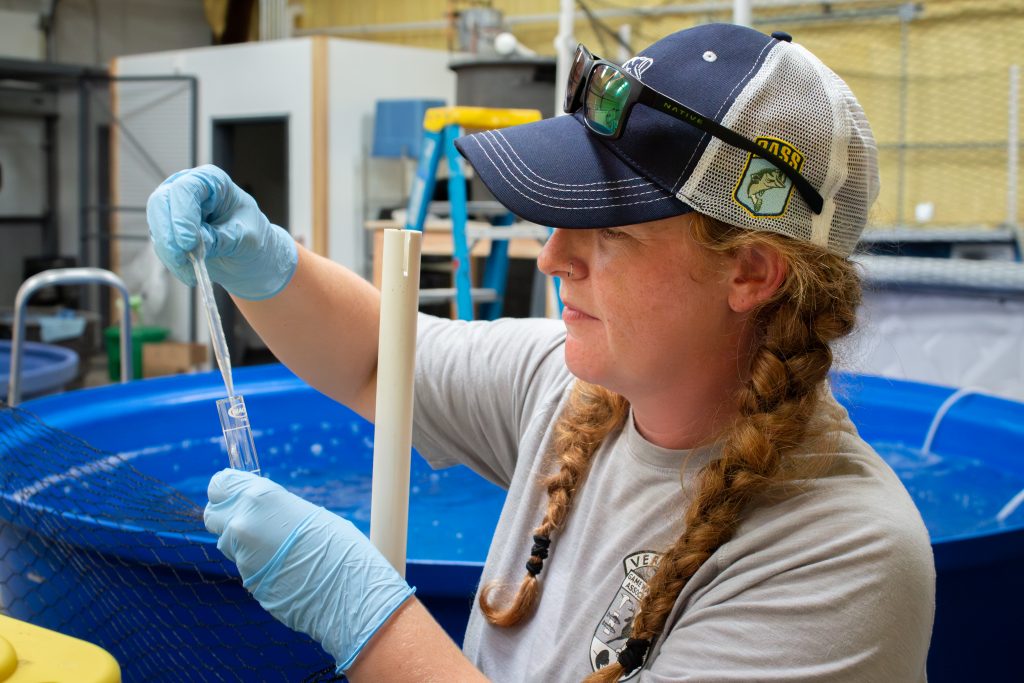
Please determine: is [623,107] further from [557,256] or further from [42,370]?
[42,370]

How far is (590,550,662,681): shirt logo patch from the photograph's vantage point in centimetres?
96

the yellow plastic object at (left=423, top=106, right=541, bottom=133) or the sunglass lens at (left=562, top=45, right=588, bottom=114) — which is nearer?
the sunglass lens at (left=562, top=45, right=588, bottom=114)

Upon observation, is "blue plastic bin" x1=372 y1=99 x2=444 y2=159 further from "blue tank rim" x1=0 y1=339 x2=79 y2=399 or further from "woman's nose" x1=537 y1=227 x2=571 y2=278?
"woman's nose" x1=537 y1=227 x2=571 y2=278

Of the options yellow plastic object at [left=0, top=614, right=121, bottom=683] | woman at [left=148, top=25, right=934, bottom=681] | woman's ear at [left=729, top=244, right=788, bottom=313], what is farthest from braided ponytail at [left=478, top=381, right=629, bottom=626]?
yellow plastic object at [left=0, top=614, right=121, bottom=683]

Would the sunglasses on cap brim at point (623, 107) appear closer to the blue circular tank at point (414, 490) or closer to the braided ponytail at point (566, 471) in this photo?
the braided ponytail at point (566, 471)

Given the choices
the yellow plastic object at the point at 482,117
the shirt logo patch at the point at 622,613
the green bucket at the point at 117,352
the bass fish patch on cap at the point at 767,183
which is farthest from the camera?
the green bucket at the point at 117,352

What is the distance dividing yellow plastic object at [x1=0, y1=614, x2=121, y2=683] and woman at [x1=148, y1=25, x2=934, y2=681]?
17 cm

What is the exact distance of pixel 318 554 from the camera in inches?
35.9

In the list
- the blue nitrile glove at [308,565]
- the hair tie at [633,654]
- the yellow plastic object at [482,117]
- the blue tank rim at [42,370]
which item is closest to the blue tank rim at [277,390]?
the blue tank rim at [42,370]

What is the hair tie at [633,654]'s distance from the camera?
36.3 inches

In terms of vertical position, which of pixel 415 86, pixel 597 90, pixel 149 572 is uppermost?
pixel 415 86

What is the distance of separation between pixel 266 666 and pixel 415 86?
620cm

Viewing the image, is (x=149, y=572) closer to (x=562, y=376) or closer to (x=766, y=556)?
(x=562, y=376)

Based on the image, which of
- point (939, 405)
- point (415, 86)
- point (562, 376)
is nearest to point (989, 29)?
point (415, 86)
